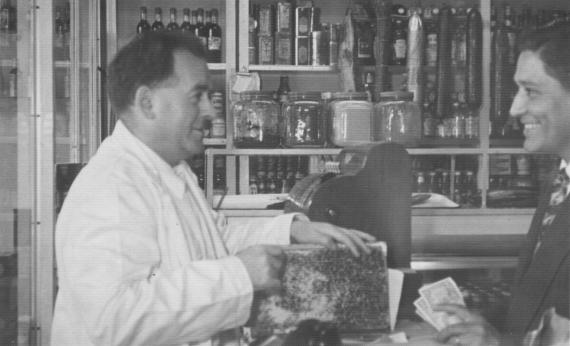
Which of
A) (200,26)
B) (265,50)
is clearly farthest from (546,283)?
(200,26)

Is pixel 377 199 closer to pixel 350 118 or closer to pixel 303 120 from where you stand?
pixel 350 118

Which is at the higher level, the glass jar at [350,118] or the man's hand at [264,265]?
the glass jar at [350,118]

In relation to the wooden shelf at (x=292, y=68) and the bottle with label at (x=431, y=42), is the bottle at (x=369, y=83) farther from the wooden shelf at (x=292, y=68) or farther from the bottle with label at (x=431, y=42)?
the bottle with label at (x=431, y=42)

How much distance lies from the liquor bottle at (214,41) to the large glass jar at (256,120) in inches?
25.2

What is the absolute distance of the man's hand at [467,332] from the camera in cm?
135

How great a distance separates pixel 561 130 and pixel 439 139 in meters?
2.05

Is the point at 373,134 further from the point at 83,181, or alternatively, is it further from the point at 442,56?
the point at 83,181

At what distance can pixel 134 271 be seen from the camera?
1.14 metres

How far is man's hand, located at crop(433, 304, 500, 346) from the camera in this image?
135 centimetres

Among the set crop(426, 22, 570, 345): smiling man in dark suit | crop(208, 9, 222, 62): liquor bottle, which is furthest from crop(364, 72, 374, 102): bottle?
crop(426, 22, 570, 345): smiling man in dark suit

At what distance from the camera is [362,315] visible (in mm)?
1278

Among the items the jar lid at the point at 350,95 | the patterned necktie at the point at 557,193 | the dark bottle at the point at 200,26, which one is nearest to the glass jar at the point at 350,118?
the jar lid at the point at 350,95

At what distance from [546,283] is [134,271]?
0.85 m

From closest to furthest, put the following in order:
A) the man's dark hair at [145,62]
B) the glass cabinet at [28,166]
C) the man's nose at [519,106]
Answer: the man's dark hair at [145,62] < the man's nose at [519,106] < the glass cabinet at [28,166]
